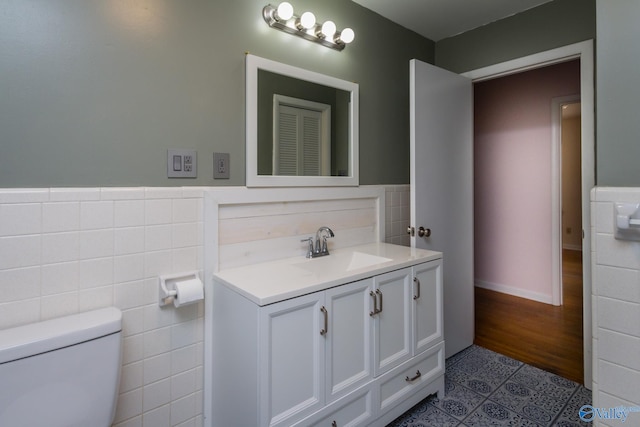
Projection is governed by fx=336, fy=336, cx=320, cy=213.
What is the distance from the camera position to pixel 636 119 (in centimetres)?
124

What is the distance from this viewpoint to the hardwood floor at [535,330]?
2320 millimetres

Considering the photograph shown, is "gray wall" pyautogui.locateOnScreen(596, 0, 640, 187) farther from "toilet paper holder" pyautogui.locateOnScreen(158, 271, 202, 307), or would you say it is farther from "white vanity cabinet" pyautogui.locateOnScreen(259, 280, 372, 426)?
"toilet paper holder" pyautogui.locateOnScreen(158, 271, 202, 307)

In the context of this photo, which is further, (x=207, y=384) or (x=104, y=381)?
(x=207, y=384)

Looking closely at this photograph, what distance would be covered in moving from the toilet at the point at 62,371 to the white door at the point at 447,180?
170 centimetres

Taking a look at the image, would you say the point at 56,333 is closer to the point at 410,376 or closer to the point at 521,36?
the point at 410,376

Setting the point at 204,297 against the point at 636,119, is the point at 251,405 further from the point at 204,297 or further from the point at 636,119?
the point at 636,119

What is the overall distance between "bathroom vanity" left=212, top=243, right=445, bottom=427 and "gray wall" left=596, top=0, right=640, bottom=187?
2.86 feet

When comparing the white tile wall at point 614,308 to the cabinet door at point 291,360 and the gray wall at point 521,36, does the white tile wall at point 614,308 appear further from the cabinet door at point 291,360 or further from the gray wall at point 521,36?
the gray wall at point 521,36

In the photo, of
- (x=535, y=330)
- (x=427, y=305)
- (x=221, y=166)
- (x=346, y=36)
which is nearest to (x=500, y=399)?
(x=427, y=305)

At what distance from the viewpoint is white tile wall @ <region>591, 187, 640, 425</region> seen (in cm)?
120

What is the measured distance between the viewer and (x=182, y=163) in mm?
1437

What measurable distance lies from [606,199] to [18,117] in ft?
6.86

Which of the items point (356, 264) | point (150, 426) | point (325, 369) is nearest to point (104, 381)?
point (150, 426)

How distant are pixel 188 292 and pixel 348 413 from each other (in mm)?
863
